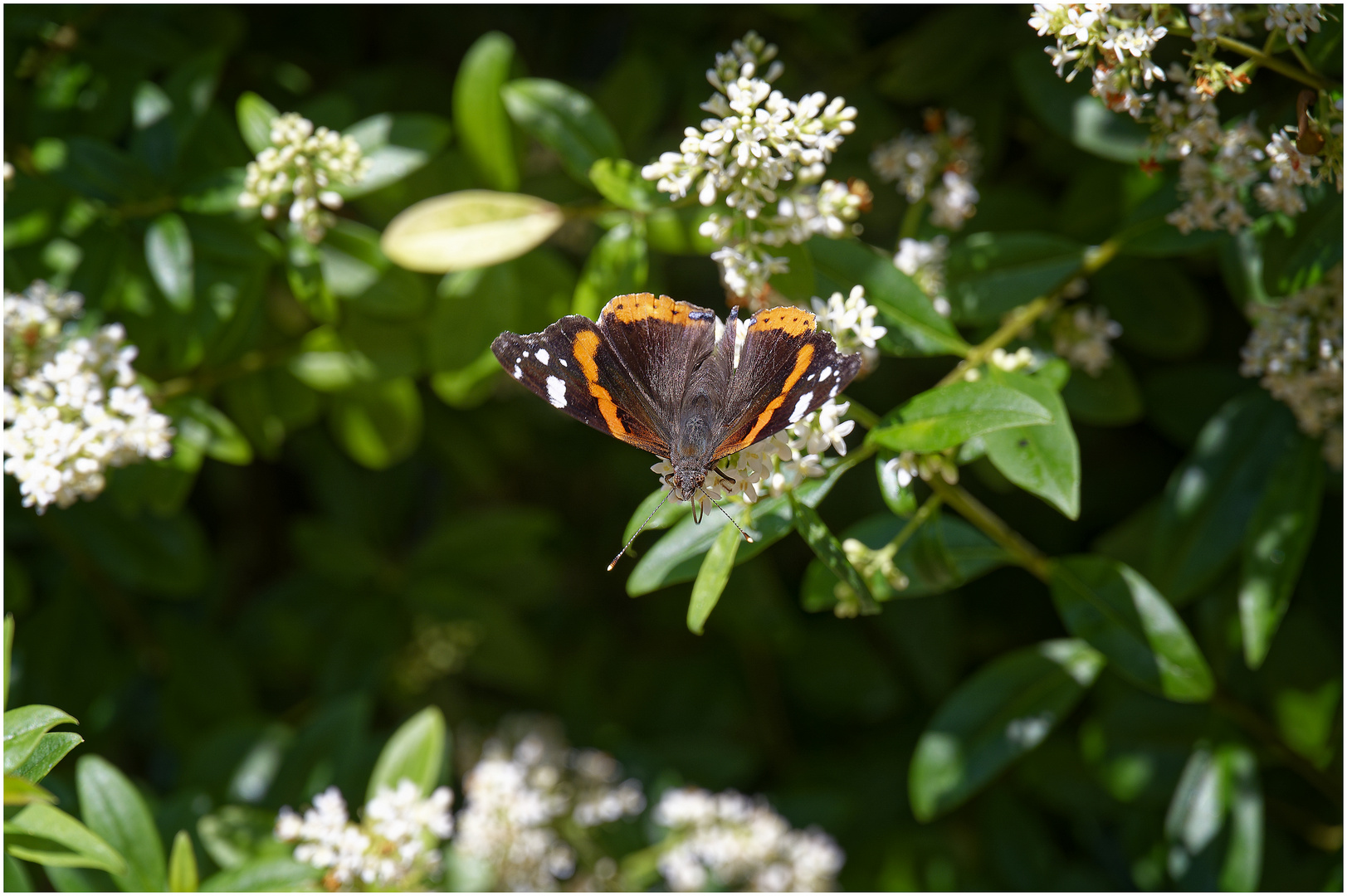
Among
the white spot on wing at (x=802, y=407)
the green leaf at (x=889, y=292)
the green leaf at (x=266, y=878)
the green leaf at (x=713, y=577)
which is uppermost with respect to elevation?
the green leaf at (x=889, y=292)

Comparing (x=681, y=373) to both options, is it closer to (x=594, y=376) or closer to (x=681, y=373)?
(x=681, y=373)

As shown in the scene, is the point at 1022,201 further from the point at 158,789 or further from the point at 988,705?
the point at 158,789

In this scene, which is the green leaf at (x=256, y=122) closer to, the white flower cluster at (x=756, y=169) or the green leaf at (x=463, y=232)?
the green leaf at (x=463, y=232)

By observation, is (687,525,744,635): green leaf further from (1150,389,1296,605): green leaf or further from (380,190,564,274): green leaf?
(1150,389,1296,605): green leaf

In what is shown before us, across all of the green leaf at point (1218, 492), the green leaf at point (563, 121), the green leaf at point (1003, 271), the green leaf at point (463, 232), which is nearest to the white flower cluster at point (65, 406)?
the green leaf at point (463, 232)

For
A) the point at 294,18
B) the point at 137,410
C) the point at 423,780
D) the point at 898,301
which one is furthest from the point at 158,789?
the point at 898,301

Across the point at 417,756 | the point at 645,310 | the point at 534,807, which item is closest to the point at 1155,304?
the point at 645,310

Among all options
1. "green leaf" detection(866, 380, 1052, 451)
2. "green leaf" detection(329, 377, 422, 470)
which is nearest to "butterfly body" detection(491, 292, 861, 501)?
"green leaf" detection(866, 380, 1052, 451)
